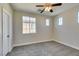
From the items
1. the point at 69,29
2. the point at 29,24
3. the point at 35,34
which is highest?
the point at 29,24

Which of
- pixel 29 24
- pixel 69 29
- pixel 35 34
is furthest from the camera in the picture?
pixel 35 34

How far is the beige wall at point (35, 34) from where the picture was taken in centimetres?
509

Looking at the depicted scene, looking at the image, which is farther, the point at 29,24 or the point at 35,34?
the point at 35,34

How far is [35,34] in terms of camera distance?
19.6 ft

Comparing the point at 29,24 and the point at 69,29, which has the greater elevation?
the point at 29,24

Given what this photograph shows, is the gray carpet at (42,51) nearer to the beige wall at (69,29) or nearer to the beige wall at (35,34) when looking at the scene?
the beige wall at (69,29)

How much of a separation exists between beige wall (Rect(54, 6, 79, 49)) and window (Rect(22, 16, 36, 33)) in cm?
195

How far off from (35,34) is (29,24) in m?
0.84

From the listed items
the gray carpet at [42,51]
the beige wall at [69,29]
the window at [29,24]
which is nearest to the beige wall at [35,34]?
the window at [29,24]

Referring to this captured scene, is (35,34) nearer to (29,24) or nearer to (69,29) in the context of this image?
(29,24)

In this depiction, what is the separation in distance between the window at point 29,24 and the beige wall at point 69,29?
1.95 metres

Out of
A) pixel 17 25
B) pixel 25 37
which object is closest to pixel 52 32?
pixel 25 37

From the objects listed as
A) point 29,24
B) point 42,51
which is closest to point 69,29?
point 42,51

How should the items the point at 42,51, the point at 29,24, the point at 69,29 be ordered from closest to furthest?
the point at 42,51 → the point at 69,29 → the point at 29,24
